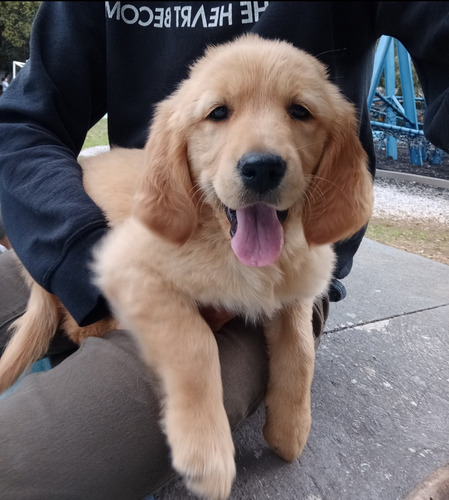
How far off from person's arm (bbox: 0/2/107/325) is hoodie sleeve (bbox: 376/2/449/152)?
0.78 metres

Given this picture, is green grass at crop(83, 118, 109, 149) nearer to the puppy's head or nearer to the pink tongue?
the puppy's head

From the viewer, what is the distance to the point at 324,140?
4.02 feet

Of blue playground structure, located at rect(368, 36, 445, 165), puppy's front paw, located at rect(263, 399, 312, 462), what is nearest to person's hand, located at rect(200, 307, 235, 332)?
puppy's front paw, located at rect(263, 399, 312, 462)

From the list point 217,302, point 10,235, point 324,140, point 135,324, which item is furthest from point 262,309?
point 10,235

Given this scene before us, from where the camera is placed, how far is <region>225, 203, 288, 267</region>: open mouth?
1181 millimetres

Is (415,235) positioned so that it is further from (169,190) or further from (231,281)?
(169,190)

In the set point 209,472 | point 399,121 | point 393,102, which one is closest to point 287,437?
point 209,472

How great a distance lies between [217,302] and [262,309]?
13cm

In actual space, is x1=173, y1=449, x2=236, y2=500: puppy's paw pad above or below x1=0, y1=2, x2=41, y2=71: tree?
below

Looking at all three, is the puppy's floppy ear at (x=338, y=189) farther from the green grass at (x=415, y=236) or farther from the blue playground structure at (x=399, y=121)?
the blue playground structure at (x=399, y=121)

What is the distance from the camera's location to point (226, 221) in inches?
48.6

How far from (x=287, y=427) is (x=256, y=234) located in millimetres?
626

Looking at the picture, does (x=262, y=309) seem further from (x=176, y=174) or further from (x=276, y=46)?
(x=276, y=46)

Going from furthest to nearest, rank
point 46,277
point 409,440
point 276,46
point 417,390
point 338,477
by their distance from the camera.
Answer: point 417,390
point 409,440
point 338,477
point 46,277
point 276,46
